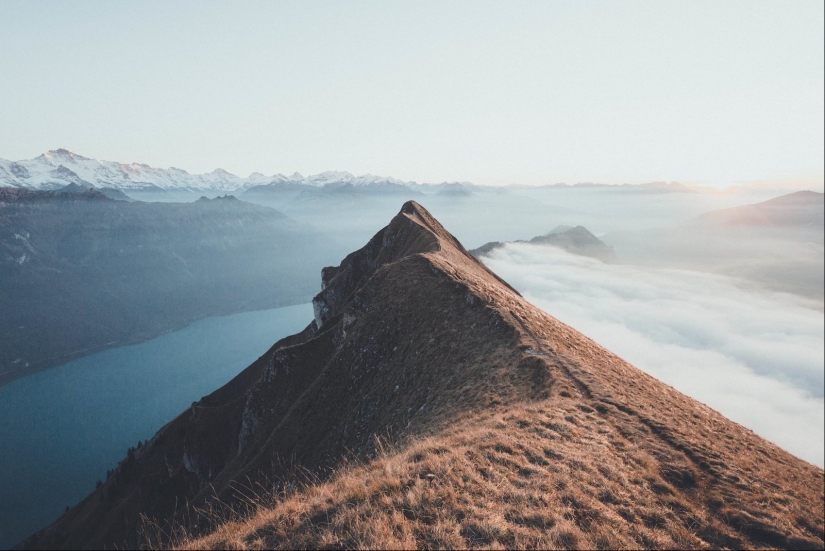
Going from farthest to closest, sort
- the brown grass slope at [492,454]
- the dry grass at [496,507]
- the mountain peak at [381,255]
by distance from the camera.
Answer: the mountain peak at [381,255] < the brown grass slope at [492,454] < the dry grass at [496,507]

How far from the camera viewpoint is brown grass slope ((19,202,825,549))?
846 cm

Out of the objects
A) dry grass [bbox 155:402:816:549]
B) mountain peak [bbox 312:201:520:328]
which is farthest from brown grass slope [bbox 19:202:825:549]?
mountain peak [bbox 312:201:520:328]

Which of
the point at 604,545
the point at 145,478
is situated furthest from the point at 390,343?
the point at 145,478

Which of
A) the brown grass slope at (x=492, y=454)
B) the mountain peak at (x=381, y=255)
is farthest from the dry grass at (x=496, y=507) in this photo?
the mountain peak at (x=381, y=255)

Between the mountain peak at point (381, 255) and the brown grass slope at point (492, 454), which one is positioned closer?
the brown grass slope at point (492, 454)

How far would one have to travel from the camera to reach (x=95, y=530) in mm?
75312

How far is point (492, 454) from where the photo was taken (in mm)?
11445

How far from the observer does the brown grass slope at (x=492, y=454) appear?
27.8 feet

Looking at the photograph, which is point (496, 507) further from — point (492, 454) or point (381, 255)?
point (381, 255)

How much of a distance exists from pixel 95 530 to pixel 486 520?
11176 centimetres

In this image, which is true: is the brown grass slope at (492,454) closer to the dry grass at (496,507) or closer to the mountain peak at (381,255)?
the dry grass at (496,507)

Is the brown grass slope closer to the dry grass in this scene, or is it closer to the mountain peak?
the dry grass

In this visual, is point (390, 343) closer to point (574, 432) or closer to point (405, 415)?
point (405, 415)

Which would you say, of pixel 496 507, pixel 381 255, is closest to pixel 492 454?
pixel 496 507
